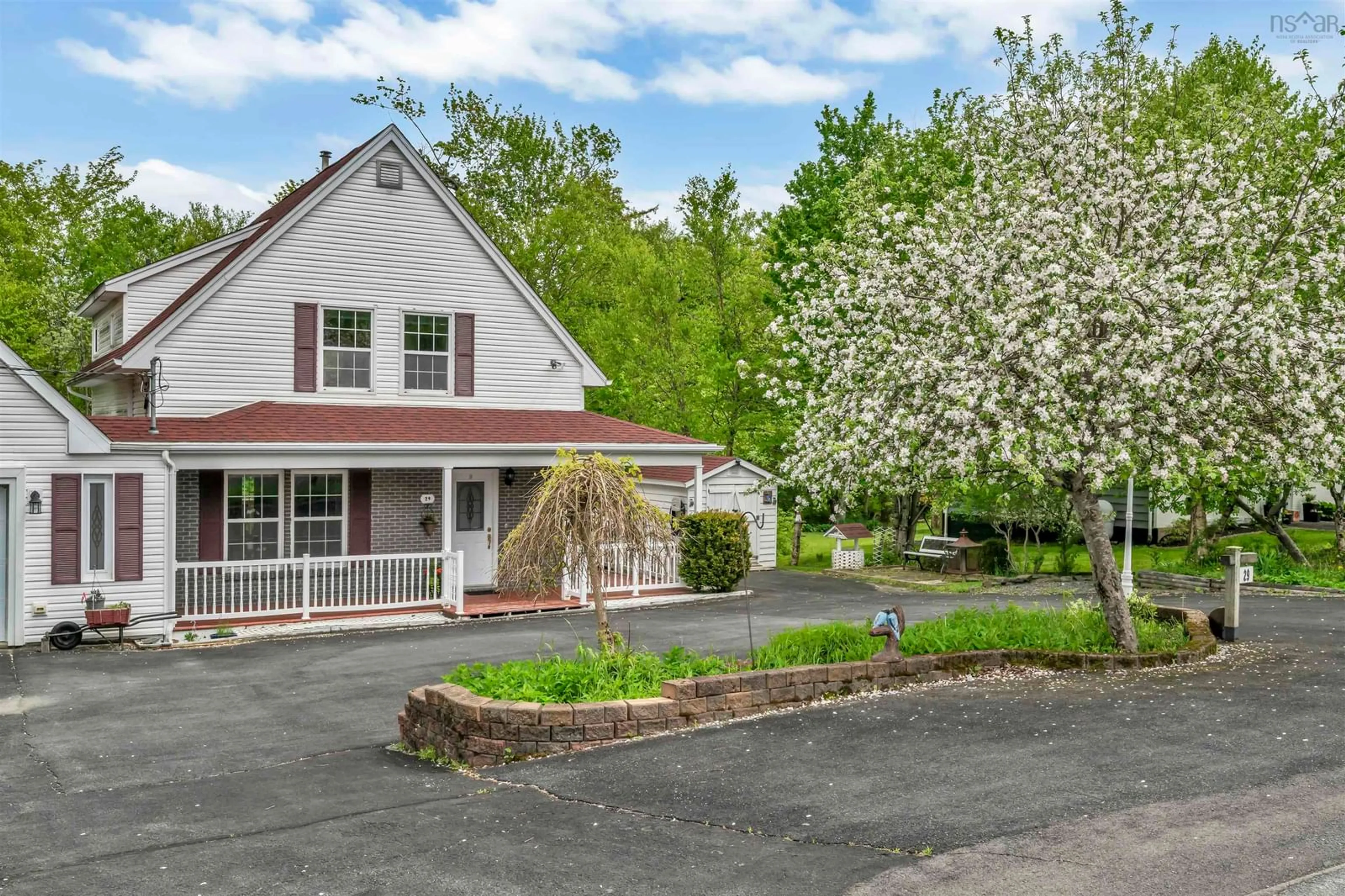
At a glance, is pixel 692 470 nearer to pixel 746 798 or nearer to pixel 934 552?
pixel 934 552

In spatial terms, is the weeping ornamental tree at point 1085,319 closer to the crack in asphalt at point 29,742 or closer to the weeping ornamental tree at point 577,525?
the weeping ornamental tree at point 577,525

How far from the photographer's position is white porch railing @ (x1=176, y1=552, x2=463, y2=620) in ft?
58.6

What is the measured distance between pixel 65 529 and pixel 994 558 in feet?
64.1

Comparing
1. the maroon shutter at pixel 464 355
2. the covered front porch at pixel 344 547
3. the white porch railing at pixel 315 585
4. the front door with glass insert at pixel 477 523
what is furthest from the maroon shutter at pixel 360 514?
the maroon shutter at pixel 464 355

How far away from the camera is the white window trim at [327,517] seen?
1958 centimetres

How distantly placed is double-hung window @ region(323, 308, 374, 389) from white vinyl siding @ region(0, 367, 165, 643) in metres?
4.50

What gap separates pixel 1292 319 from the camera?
38.1ft

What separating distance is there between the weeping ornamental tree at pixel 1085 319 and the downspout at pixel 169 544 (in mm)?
9787

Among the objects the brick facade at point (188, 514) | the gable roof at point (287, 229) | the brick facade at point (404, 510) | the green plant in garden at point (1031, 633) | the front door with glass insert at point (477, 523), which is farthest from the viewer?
the front door with glass insert at point (477, 523)

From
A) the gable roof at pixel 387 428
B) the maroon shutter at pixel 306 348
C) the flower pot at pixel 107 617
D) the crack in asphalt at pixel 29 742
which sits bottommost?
the crack in asphalt at pixel 29 742

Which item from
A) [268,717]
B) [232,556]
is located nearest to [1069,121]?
[268,717]

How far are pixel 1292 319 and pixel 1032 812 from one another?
7158 mm

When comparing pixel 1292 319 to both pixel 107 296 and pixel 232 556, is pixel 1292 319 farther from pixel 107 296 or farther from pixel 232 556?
pixel 107 296

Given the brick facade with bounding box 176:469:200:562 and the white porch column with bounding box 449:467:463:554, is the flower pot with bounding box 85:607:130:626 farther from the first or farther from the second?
the white porch column with bounding box 449:467:463:554
